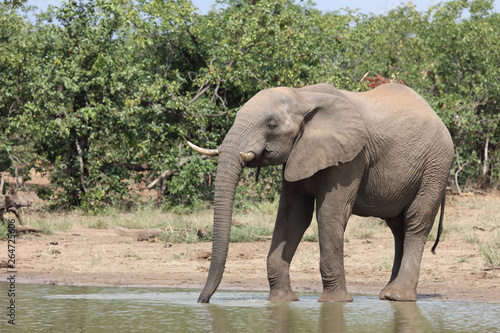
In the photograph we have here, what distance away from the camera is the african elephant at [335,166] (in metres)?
6.54

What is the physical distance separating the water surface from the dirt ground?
2.98 ft

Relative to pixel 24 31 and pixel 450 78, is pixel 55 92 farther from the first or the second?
pixel 450 78

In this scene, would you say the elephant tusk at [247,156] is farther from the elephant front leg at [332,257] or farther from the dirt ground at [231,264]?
the dirt ground at [231,264]

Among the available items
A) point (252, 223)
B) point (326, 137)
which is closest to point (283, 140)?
point (326, 137)

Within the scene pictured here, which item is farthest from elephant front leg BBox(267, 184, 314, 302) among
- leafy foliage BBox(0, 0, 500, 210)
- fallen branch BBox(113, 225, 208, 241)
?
leafy foliage BBox(0, 0, 500, 210)

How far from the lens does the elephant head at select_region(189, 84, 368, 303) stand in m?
6.38

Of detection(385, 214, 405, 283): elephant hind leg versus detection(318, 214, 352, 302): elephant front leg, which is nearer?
detection(318, 214, 352, 302): elephant front leg

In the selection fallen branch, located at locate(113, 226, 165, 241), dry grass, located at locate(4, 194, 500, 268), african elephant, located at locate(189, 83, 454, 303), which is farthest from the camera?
fallen branch, located at locate(113, 226, 165, 241)

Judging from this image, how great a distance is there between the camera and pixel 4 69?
1538 cm

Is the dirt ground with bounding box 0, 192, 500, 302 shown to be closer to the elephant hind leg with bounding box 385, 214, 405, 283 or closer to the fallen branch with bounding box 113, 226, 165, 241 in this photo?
the fallen branch with bounding box 113, 226, 165, 241

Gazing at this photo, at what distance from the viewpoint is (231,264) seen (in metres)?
10.0

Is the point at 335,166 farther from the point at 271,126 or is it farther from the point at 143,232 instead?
the point at 143,232

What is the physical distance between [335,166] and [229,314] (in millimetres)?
1639

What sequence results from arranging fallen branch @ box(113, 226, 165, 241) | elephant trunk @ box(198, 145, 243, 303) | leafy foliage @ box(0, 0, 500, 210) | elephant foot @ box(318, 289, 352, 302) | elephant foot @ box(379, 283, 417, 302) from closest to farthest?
elephant trunk @ box(198, 145, 243, 303) → elephant foot @ box(318, 289, 352, 302) → elephant foot @ box(379, 283, 417, 302) → fallen branch @ box(113, 226, 165, 241) → leafy foliage @ box(0, 0, 500, 210)
